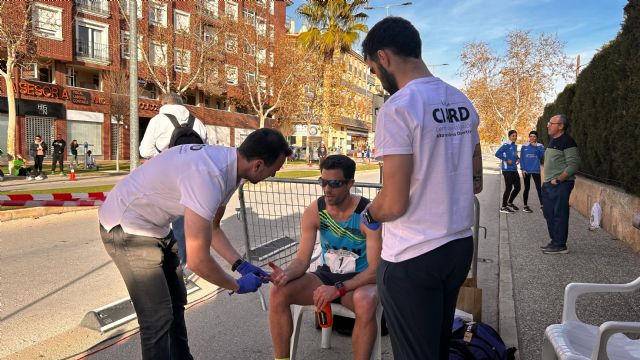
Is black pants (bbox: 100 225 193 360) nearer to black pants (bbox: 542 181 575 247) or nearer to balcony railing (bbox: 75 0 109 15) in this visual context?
black pants (bbox: 542 181 575 247)

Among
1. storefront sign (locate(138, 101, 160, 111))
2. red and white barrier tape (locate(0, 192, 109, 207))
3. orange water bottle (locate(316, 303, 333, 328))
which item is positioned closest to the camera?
orange water bottle (locate(316, 303, 333, 328))

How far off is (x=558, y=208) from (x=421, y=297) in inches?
203

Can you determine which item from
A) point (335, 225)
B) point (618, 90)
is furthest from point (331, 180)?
point (618, 90)

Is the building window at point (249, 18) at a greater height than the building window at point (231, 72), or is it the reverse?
the building window at point (249, 18)

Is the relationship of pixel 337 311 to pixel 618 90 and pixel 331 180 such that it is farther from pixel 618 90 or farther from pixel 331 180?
pixel 618 90

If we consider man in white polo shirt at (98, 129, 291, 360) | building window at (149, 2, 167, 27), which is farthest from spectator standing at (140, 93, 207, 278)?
building window at (149, 2, 167, 27)

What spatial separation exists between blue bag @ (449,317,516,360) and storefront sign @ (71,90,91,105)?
1239 inches

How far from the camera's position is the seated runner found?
2823mm

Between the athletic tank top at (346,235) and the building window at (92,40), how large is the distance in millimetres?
31221

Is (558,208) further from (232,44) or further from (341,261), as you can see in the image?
(232,44)

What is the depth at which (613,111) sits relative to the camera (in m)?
8.09

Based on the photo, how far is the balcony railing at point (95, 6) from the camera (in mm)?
29281

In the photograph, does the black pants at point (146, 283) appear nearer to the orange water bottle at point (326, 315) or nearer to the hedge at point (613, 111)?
the orange water bottle at point (326, 315)

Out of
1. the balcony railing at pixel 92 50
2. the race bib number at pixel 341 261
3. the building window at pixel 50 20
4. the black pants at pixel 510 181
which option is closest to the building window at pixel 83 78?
the balcony railing at pixel 92 50
